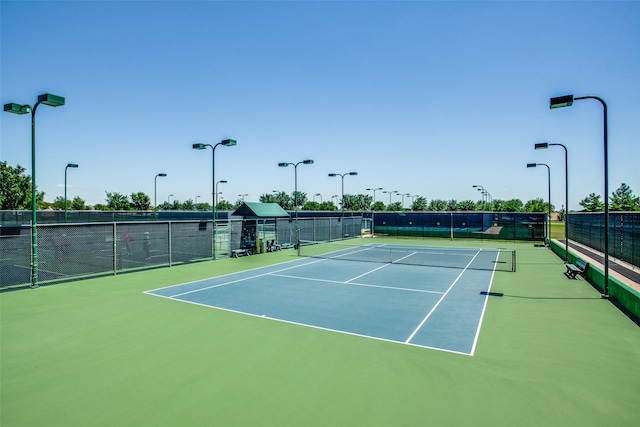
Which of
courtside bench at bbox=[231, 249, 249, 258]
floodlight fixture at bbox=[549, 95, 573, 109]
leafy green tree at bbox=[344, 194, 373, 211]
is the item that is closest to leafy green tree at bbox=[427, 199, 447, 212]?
leafy green tree at bbox=[344, 194, 373, 211]

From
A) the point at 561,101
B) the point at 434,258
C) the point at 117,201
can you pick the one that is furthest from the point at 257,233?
the point at 117,201

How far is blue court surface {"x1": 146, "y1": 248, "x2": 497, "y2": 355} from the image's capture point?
949 centimetres

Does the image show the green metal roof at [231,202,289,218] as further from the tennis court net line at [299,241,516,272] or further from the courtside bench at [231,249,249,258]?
the courtside bench at [231,249,249,258]

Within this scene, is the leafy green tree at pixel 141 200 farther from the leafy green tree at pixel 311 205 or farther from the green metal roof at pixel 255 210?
the leafy green tree at pixel 311 205

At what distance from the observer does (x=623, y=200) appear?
59906 mm

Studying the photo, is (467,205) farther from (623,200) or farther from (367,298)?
(367,298)

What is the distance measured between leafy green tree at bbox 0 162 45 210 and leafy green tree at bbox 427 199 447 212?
97748 millimetres

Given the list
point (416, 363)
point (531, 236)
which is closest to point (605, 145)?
point (416, 363)

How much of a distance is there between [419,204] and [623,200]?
53.4 meters

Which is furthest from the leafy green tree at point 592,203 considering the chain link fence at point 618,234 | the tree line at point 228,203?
the chain link fence at point 618,234

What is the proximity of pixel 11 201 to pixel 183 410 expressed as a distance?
56.8 metres

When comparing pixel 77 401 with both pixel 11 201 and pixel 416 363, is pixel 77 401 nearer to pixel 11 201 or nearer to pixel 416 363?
pixel 416 363

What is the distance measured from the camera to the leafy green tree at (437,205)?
370 ft

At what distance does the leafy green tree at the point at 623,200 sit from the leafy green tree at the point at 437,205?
4929 centimetres
